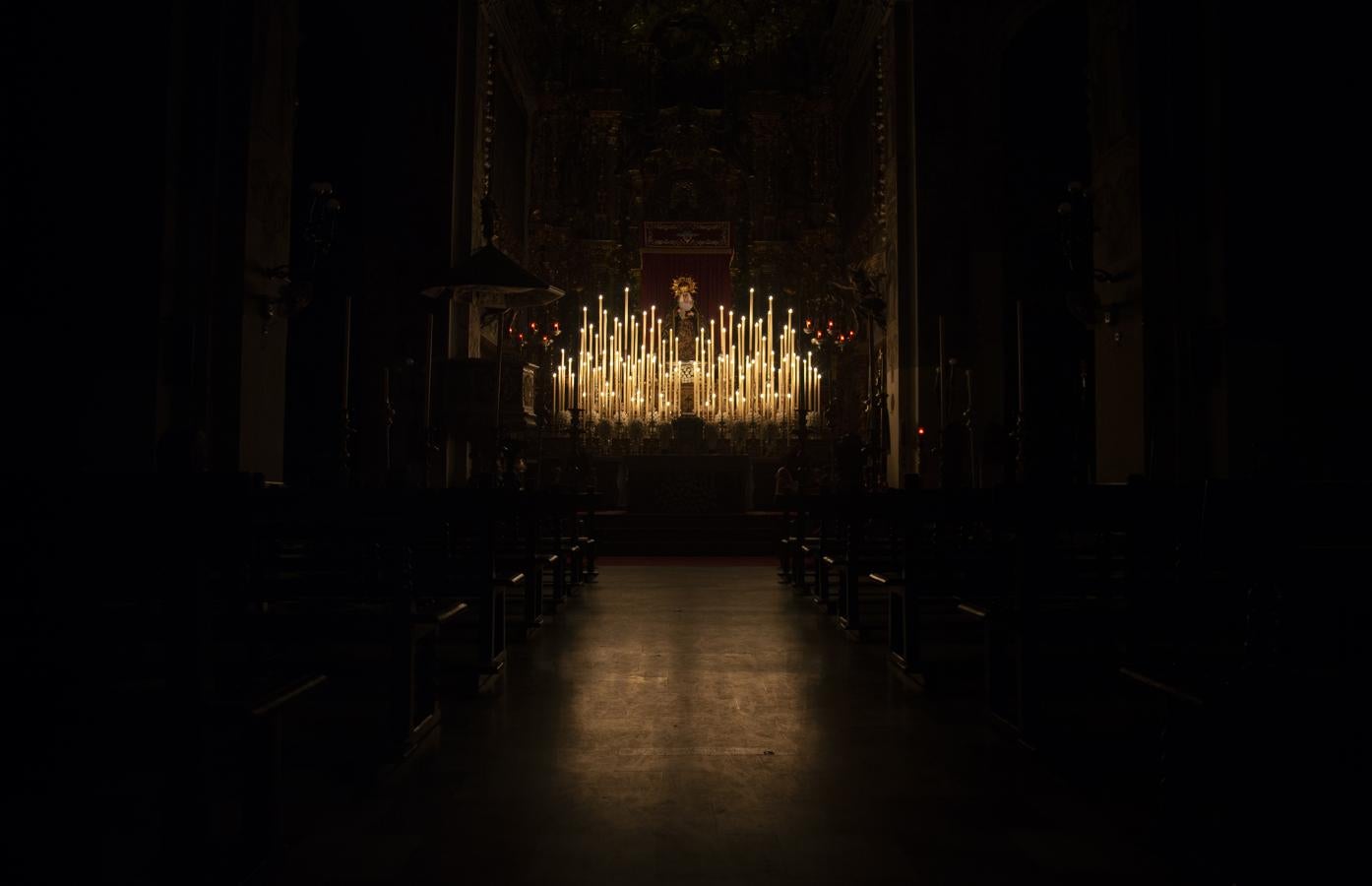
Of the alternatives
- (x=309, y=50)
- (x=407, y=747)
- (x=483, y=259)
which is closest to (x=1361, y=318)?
(x=483, y=259)

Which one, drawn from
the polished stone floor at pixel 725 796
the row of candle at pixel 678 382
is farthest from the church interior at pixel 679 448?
the row of candle at pixel 678 382

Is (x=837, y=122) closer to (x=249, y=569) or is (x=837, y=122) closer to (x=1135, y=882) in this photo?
(x=249, y=569)

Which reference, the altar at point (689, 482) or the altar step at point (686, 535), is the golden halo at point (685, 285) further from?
the altar step at point (686, 535)

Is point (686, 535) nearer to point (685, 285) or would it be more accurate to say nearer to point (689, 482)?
point (689, 482)

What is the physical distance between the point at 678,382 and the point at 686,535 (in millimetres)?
4621

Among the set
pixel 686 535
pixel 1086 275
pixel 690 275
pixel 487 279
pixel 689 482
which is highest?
pixel 690 275

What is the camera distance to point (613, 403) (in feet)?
55.1

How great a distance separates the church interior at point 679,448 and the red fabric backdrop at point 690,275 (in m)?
0.09

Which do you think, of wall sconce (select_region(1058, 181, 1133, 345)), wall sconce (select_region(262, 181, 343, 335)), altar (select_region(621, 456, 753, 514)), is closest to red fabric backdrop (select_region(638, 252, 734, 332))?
altar (select_region(621, 456, 753, 514))

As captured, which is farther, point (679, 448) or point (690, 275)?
point (690, 275)

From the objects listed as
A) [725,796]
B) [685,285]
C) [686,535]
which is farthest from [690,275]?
[725,796]

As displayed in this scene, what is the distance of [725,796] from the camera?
2.38 meters

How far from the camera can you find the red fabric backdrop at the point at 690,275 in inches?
756

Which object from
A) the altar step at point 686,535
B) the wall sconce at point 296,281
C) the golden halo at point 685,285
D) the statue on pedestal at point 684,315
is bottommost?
the altar step at point 686,535
